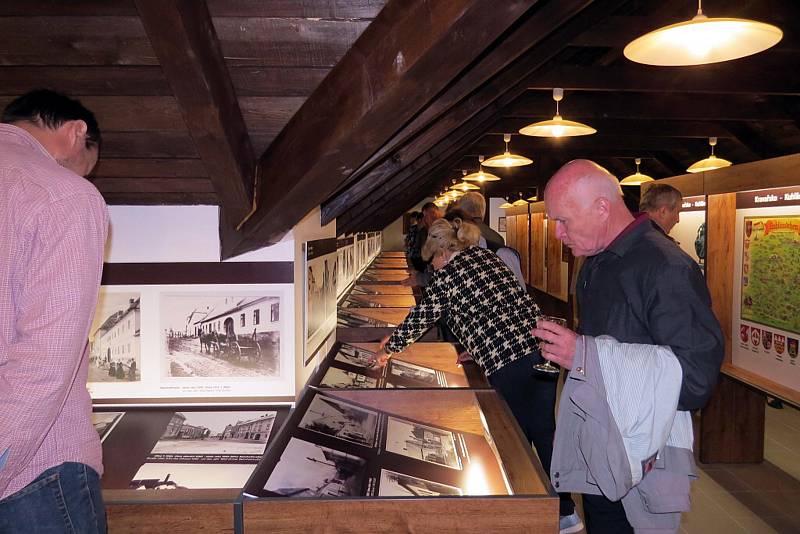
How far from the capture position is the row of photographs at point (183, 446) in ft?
6.33

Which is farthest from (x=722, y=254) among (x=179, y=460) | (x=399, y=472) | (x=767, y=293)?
(x=179, y=460)

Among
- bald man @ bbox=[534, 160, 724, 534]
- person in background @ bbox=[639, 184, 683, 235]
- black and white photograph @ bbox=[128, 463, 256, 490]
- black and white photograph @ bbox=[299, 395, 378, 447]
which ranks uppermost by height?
person in background @ bbox=[639, 184, 683, 235]

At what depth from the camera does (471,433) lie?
91.5 inches

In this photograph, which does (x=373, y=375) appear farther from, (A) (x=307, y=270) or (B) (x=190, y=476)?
(B) (x=190, y=476)

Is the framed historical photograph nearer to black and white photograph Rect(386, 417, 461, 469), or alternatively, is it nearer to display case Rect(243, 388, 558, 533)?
display case Rect(243, 388, 558, 533)

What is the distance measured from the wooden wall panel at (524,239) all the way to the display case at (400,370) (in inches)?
440

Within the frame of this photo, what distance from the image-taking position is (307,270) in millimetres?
2912

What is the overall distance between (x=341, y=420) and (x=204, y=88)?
1333 mm

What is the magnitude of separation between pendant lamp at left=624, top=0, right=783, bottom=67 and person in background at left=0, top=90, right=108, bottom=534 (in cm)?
250

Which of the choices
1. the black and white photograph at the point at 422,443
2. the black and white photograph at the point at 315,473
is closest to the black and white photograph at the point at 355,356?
the black and white photograph at the point at 422,443

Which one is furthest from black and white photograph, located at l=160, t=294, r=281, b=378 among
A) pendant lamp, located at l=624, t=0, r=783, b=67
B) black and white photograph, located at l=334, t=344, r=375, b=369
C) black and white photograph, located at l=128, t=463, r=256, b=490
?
pendant lamp, located at l=624, t=0, r=783, b=67

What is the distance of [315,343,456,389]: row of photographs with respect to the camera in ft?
9.46

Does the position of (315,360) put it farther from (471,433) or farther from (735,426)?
(735,426)

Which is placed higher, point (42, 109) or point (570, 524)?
point (42, 109)
